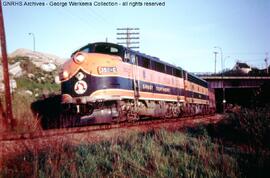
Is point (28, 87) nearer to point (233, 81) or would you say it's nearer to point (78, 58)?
point (78, 58)

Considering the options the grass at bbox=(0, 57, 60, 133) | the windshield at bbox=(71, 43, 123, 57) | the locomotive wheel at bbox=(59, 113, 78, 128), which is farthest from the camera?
the grass at bbox=(0, 57, 60, 133)

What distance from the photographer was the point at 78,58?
13688 millimetres

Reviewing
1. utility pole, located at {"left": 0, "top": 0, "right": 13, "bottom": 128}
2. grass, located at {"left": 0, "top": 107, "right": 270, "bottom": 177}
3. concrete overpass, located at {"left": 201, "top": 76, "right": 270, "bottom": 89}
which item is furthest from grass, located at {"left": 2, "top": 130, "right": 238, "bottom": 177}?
concrete overpass, located at {"left": 201, "top": 76, "right": 270, "bottom": 89}

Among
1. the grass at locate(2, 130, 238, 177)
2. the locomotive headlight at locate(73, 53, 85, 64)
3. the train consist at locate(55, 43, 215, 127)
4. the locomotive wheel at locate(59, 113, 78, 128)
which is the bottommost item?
the grass at locate(2, 130, 238, 177)

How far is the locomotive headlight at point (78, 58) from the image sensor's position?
13.6 m

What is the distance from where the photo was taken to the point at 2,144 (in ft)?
31.7

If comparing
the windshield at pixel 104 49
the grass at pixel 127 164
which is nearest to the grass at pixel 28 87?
the windshield at pixel 104 49

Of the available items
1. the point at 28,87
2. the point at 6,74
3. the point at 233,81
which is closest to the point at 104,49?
the point at 6,74

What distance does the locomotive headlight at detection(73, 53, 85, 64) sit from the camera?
13.6 m

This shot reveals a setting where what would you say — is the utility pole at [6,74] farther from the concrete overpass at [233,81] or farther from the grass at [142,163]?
the concrete overpass at [233,81]

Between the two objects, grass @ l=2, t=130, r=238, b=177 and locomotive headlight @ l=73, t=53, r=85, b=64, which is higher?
locomotive headlight @ l=73, t=53, r=85, b=64

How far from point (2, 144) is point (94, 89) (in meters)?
4.59

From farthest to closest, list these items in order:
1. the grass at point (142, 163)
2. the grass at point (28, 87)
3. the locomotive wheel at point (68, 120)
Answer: the grass at point (28, 87) → the locomotive wheel at point (68, 120) → the grass at point (142, 163)

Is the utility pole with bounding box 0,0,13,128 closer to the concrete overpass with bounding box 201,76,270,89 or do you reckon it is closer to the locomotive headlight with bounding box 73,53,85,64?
the locomotive headlight with bounding box 73,53,85,64
